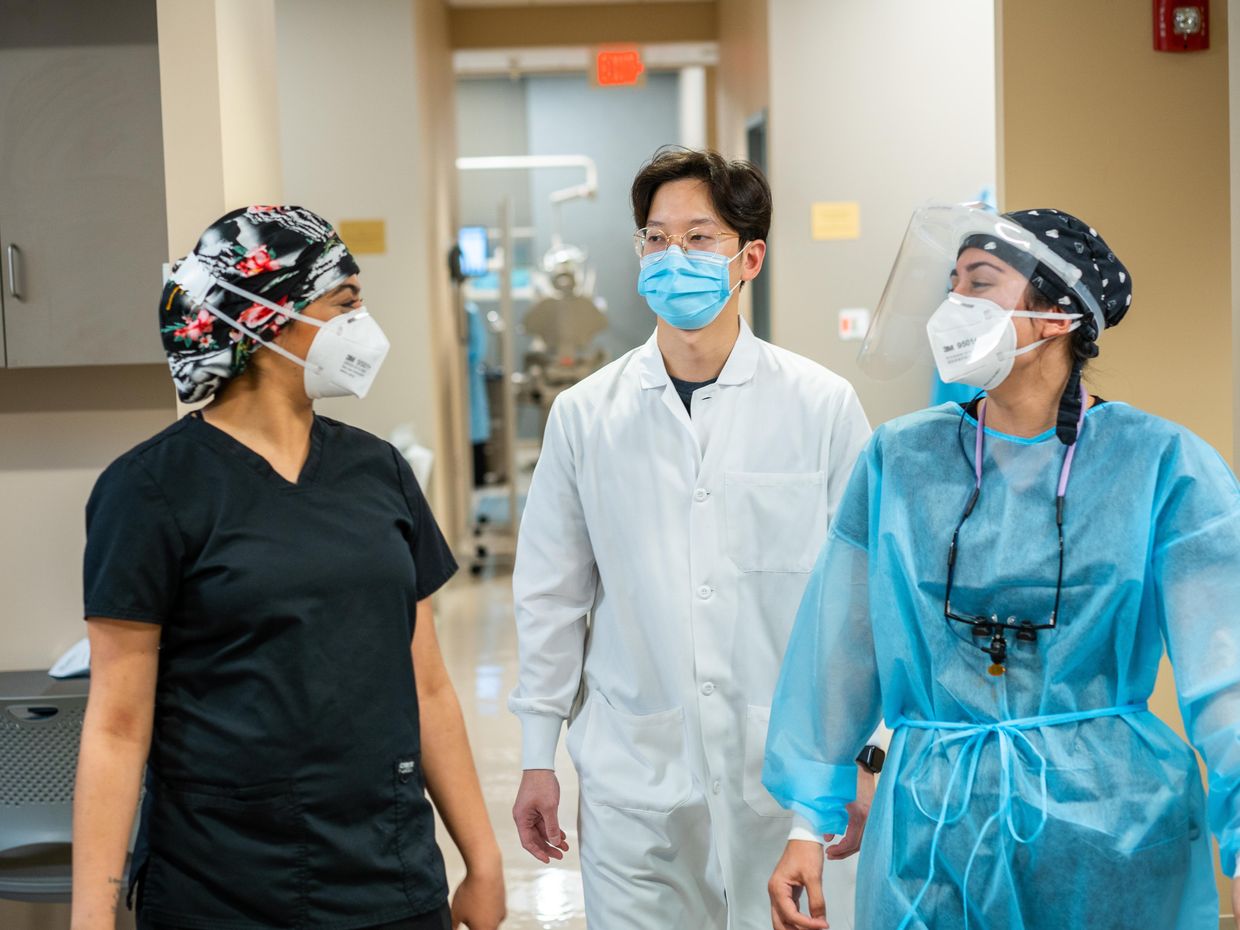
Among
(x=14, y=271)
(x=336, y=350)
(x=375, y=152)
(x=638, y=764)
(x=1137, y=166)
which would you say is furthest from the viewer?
(x=375, y=152)

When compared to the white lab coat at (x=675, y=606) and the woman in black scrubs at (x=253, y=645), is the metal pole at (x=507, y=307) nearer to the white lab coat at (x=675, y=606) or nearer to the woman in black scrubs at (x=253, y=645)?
the white lab coat at (x=675, y=606)

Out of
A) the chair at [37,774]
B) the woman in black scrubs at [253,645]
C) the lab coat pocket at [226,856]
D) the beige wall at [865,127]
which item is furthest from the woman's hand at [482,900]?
the beige wall at [865,127]

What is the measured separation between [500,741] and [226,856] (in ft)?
11.2

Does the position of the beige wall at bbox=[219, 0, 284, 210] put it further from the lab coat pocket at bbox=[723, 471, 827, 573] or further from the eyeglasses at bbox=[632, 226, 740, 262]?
the lab coat pocket at bbox=[723, 471, 827, 573]

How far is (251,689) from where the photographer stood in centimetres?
158

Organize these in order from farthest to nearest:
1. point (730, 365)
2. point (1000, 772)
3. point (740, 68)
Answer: point (740, 68) < point (730, 365) < point (1000, 772)

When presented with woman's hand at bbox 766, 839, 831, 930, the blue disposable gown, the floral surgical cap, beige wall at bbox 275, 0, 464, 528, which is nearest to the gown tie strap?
the blue disposable gown

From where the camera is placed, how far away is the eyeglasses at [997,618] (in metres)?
1.52

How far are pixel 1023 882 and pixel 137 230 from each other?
238 cm

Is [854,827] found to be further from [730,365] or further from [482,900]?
[730,365]

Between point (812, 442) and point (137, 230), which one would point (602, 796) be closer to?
point (812, 442)

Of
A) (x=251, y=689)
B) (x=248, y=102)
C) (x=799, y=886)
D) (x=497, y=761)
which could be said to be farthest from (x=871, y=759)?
(x=497, y=761)

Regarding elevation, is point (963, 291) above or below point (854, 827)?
above

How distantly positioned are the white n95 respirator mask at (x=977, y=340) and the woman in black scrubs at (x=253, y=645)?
Result: 69 centimetres
